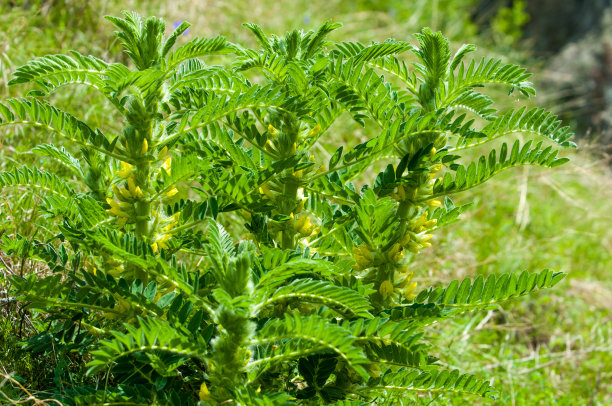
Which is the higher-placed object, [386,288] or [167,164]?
[167,164]

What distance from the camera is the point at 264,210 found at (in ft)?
4.67

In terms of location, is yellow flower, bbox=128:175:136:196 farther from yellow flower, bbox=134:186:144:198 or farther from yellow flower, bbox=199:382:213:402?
yellow flower, bbox=199:382:213:402

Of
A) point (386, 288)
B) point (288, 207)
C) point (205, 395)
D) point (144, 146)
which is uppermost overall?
point (144, 146)

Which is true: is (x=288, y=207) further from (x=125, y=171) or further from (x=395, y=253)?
(x=125, y=171)

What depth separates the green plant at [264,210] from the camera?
1269 millimetres

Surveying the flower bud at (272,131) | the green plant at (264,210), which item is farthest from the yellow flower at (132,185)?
the flower bud at (272,131)

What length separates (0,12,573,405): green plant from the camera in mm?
1269

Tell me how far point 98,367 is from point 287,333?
35 centimetres

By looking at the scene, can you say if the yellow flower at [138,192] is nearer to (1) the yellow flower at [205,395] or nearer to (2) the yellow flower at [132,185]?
(2) the yellow flower at [132,185]

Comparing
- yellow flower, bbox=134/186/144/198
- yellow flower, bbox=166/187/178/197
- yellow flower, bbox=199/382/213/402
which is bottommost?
yellow flower, bbox=199/382/213/402

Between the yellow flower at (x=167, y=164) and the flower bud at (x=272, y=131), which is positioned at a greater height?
the flower bud at (x=272, y=131)

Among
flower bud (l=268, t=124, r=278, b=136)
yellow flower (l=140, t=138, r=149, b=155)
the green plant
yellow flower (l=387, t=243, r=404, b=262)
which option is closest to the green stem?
the green plant

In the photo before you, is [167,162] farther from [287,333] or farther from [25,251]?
[287,333]

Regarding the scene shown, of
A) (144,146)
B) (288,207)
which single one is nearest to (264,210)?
(288,207)
